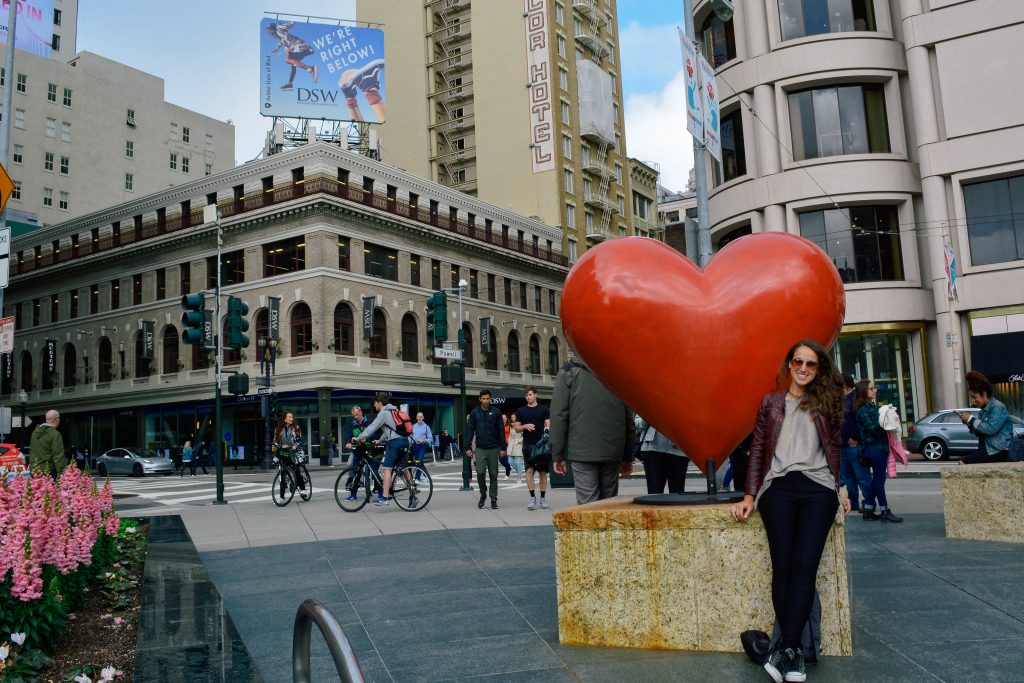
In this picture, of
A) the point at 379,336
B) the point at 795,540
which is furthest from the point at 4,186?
the point at 379,336

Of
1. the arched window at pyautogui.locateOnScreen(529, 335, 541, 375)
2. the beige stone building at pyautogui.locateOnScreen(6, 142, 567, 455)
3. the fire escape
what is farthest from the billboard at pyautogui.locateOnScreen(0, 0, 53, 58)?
the fire escape

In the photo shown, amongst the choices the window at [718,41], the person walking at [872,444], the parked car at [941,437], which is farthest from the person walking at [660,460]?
the window at [718,41]

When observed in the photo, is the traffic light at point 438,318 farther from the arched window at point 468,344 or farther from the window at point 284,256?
the arched window at point 468,344

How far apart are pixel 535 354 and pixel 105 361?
28.2 metres

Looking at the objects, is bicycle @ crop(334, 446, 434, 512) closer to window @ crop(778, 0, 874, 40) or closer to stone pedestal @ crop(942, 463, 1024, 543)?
stone pedestal @ crop(942, 463, 1024, 543)

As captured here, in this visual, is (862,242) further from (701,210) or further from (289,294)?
(289,294)

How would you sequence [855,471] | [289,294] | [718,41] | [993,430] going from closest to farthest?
[993,430] < [855,471] < [718,41] < [289,294]

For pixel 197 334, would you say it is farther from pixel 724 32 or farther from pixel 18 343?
pixel 18 343

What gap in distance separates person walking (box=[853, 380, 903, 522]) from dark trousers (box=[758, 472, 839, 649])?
6.17 m

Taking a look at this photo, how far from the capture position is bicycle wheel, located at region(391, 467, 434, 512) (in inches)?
528

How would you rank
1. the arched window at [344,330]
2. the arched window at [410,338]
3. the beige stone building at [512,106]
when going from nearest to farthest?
the arched window at [344,330]
the arched window at [410,338]
the beige stone building at [512,106]

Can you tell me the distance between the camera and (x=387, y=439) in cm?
1386

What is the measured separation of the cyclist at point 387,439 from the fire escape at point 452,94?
49.6 meters

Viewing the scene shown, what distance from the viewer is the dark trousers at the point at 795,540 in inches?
173
